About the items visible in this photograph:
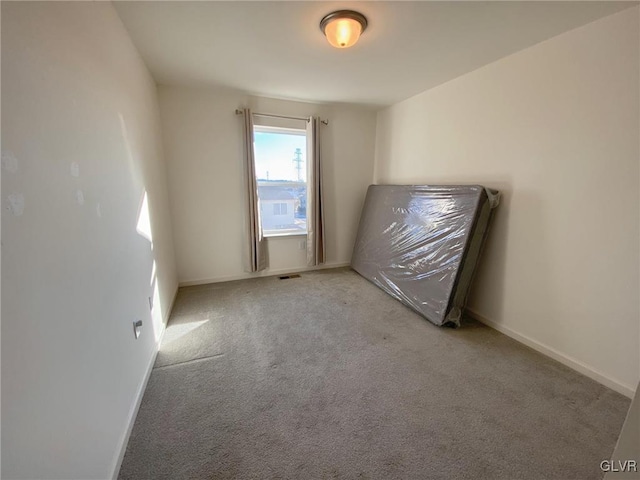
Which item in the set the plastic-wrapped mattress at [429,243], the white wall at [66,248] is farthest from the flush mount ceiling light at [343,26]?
the plastic-wrapped mattress at [429,243]

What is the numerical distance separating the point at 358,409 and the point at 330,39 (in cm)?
227

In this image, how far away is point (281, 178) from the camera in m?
3.45

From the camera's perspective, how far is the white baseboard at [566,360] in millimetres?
1600

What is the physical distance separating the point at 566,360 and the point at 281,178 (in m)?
3.22

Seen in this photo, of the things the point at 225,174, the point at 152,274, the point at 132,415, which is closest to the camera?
the point at 132,415

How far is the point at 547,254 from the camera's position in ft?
6.28

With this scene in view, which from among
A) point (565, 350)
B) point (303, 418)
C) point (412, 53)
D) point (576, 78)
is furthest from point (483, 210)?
point (303, 418)

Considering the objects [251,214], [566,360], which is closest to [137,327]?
[251,214]

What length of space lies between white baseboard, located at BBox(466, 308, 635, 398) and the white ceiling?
85.3 inches

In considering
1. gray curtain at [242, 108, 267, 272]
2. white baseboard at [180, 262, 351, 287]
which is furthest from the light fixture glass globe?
white baseboard at [180, 262, 351, 287]

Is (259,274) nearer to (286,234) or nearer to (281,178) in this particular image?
(286,234)

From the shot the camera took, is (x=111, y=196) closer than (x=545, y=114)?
Yes

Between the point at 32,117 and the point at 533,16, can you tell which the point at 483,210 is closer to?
the point at 533,16

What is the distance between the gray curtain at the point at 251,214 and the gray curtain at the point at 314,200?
64cm
